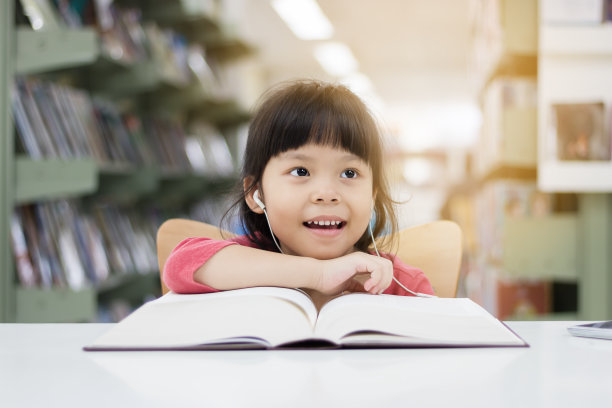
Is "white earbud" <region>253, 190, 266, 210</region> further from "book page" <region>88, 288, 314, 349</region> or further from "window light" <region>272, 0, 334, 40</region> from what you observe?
"window light" <region>272, 0, 334, 40</region>

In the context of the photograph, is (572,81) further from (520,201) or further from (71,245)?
(71,245)

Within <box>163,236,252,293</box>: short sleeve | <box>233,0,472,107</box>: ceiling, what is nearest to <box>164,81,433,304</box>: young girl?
<box>163,236,252,293</box>: short sleeve

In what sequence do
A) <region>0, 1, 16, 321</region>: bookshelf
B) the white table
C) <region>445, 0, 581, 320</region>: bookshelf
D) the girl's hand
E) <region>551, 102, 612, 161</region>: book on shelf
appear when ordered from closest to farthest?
the white table → the girl's hand → <region>0, 1, 16, 321</region>: bookshelf → <region>551, 102, 612, 161</region>: book on shelf → <region>445, 0, 581, 320</region>: bookshelf

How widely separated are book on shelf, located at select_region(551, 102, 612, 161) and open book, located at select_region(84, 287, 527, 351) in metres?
1.53

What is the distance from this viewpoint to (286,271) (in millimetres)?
917

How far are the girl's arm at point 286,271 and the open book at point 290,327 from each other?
0.15 metres

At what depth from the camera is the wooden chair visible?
3.97 ft

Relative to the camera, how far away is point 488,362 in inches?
25.1

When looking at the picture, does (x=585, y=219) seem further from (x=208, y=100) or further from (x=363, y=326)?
(x=208, y=100)

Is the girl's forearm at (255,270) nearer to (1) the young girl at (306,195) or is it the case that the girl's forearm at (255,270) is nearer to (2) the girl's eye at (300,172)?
(1) the young girl at (306,195)

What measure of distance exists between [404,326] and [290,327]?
0.13 m

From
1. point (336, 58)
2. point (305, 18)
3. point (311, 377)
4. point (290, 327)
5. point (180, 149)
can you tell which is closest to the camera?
point (311, 377)

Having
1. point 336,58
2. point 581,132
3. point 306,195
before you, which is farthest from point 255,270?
point 336,58

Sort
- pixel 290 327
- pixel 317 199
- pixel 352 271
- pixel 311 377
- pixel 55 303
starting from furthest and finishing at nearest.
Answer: pixel 55 303 < pixel 317 199 < pixel 352 271 < pixel 290 327 < pixel 311 377
